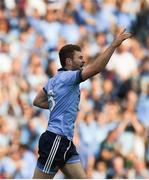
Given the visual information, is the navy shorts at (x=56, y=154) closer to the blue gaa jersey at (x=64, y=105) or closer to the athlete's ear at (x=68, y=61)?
the blue gaa jersey at (x=64, y=105)

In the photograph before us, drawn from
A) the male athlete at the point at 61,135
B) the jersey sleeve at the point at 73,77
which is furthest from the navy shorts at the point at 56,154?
the jersey sleeve at the point at 73,77

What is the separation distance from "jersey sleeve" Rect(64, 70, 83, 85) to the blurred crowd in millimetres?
4599

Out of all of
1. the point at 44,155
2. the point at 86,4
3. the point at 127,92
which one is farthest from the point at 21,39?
the point at 44,155

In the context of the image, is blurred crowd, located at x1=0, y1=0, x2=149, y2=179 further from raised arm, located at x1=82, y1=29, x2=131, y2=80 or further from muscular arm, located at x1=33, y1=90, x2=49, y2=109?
raised arm, located at x1=82, y1=29, x2=131, y2=80

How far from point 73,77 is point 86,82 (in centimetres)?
510

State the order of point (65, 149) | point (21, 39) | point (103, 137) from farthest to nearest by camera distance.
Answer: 1. point (21, 39)
2. point (103, 137)
3. point (65, 149)

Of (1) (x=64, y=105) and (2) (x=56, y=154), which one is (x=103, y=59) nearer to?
(1) (x=64, y=105)

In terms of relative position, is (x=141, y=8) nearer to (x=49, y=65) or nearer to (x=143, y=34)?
(x=143, y=34)

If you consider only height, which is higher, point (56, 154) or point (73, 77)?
point (73, 77)

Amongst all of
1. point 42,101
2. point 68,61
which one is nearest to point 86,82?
point 42,101

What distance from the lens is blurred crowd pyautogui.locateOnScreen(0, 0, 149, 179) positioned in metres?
10.3

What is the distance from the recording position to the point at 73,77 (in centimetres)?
561

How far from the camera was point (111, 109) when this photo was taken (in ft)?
34.8

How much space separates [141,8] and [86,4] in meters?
0.91
